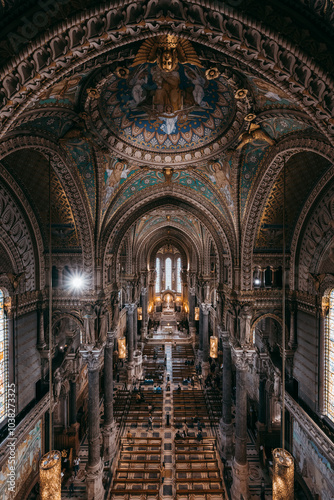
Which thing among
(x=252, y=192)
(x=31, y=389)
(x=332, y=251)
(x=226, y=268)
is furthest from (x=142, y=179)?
(x=31, y=389)

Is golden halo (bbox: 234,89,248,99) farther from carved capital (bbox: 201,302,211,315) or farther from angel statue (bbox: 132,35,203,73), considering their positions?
carved capital (bbox: 201,302,211,315)

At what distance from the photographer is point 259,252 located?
1432cm

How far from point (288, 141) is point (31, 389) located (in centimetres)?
1467

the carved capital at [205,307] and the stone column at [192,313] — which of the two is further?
the stone column at [192,313]

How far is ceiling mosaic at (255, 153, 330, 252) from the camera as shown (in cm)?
1102

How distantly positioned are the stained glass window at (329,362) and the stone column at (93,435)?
10144 millimetres

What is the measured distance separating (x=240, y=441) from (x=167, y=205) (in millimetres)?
12495

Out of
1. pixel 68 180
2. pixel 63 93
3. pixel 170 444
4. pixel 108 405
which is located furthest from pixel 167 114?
pixel 170 444

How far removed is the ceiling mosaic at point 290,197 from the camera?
11016 millimetres

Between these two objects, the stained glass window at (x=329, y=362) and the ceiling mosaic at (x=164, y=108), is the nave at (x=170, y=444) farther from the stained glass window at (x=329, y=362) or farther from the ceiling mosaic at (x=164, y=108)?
the ceiling mosaic at (x=164, y=108)

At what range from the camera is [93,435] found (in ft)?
44.9

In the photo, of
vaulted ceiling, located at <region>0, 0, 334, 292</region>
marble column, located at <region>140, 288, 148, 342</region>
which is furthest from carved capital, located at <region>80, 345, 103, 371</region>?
marble column, located at <region>140, 288, 148, 342</region>

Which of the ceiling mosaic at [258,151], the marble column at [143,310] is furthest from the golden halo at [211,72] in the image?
the marble column at [143,310]

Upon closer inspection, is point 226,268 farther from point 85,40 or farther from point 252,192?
point 85,40
